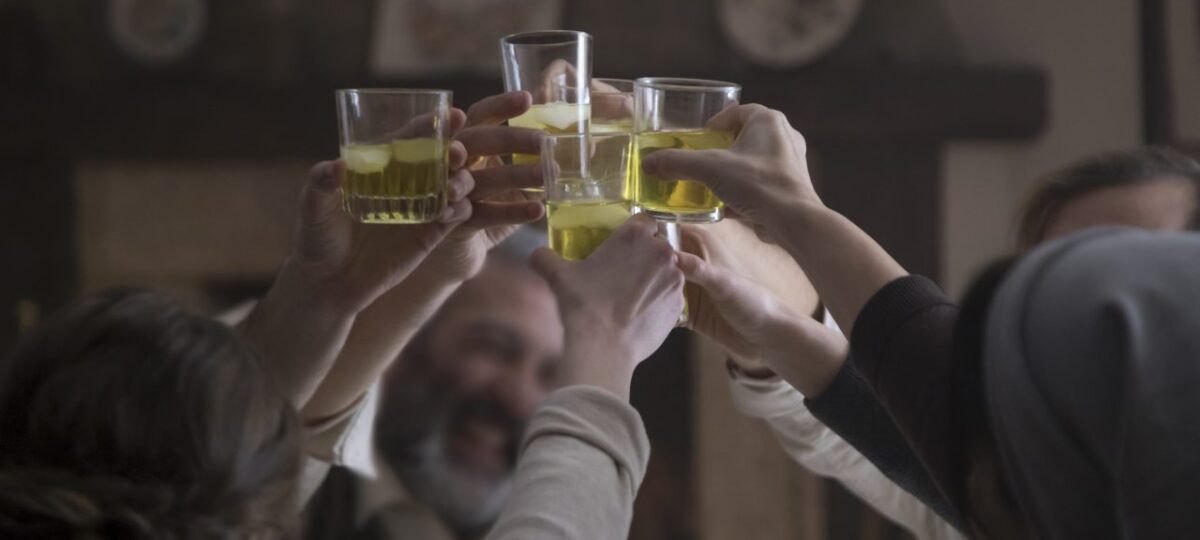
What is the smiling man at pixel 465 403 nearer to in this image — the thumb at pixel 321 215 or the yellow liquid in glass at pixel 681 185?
the thumb at pixel 321 215

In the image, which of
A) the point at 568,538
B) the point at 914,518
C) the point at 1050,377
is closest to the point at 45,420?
the point at 568,538

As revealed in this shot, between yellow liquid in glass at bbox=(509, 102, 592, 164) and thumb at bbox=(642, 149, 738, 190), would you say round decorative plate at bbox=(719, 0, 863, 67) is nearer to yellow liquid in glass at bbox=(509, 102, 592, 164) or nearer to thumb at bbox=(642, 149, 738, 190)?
yellow liquid in glass at bbox=(509, 102, 592, 164)

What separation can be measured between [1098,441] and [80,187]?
3.44 metres

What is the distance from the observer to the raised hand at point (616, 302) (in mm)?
995

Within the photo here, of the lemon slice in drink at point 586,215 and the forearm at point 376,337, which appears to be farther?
the forearm at point 376,337

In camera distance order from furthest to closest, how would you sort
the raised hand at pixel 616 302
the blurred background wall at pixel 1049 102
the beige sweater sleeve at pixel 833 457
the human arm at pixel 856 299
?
1. the blurred background wall at pixel 1049 102
2. the beige sweater sleeve at pixel 833 457
3. the raised hand at pixel 616 302
4. the human arm at pixel 856 299

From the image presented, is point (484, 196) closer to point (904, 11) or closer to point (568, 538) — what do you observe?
point (568, 538)

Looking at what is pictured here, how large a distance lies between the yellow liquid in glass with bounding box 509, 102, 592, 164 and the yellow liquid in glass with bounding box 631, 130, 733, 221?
0.32 feet

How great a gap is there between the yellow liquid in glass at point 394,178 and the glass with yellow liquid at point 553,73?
0.12 m

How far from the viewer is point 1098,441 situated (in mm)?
584

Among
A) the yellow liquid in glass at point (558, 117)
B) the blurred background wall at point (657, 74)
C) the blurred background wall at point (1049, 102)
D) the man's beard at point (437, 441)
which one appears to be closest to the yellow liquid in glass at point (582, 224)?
the yellow liquid in glass at point (558, 117)

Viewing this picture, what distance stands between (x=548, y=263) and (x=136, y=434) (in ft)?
1.33

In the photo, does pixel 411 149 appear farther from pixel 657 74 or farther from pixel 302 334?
pixel 657 74

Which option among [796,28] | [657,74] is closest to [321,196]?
[657,74]
